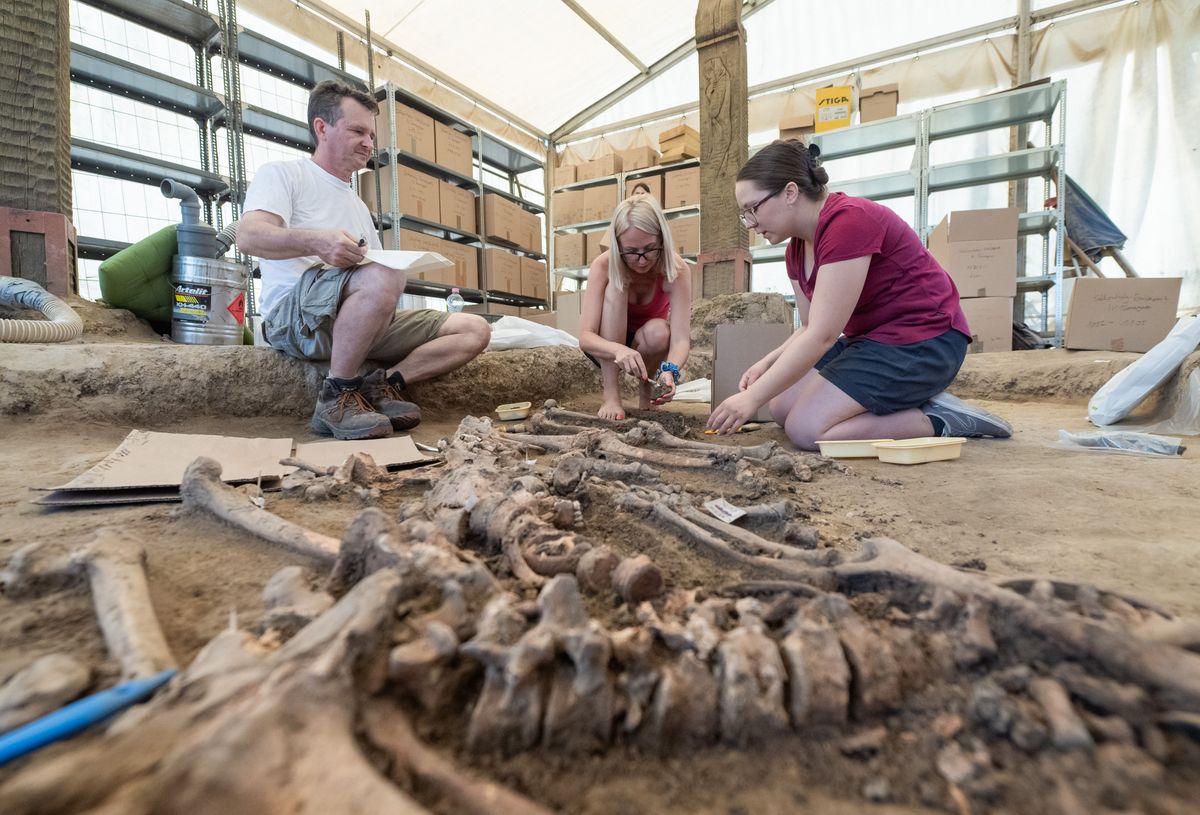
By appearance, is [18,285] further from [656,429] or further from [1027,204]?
[1027,204]

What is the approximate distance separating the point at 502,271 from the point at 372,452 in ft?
22.6

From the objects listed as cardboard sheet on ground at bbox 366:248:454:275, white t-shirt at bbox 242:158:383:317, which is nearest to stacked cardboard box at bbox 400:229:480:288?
white t-shirt at bbox 242:158:383:317

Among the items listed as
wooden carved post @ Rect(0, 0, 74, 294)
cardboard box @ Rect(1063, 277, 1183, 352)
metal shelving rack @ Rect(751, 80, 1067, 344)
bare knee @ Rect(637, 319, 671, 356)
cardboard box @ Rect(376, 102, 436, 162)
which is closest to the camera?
wooden carved post @ Rect(0, 0, 74, 294)

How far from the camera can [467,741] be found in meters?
0.67

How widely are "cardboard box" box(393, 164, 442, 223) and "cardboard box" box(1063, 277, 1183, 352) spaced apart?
22.4 ft

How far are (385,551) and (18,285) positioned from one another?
3687 millimetres

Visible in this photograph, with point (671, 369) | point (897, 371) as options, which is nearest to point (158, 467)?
point (671, 369)

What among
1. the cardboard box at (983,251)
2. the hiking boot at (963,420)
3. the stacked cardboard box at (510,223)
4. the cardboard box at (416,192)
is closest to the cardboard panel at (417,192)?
the cardboard box at (416,192)

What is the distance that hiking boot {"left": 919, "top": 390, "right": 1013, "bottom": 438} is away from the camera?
8.64ft

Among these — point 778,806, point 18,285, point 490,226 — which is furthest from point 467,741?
point 490,226

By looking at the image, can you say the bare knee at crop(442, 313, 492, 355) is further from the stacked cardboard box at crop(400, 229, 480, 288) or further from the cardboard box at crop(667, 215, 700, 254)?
the cardboard box at crop(667, 215, 700, 254)

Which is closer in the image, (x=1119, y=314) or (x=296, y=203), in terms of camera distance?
(x=296, y=203)

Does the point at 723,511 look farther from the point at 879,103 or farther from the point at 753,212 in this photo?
the point at 879,103

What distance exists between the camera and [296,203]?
296 centimetres
